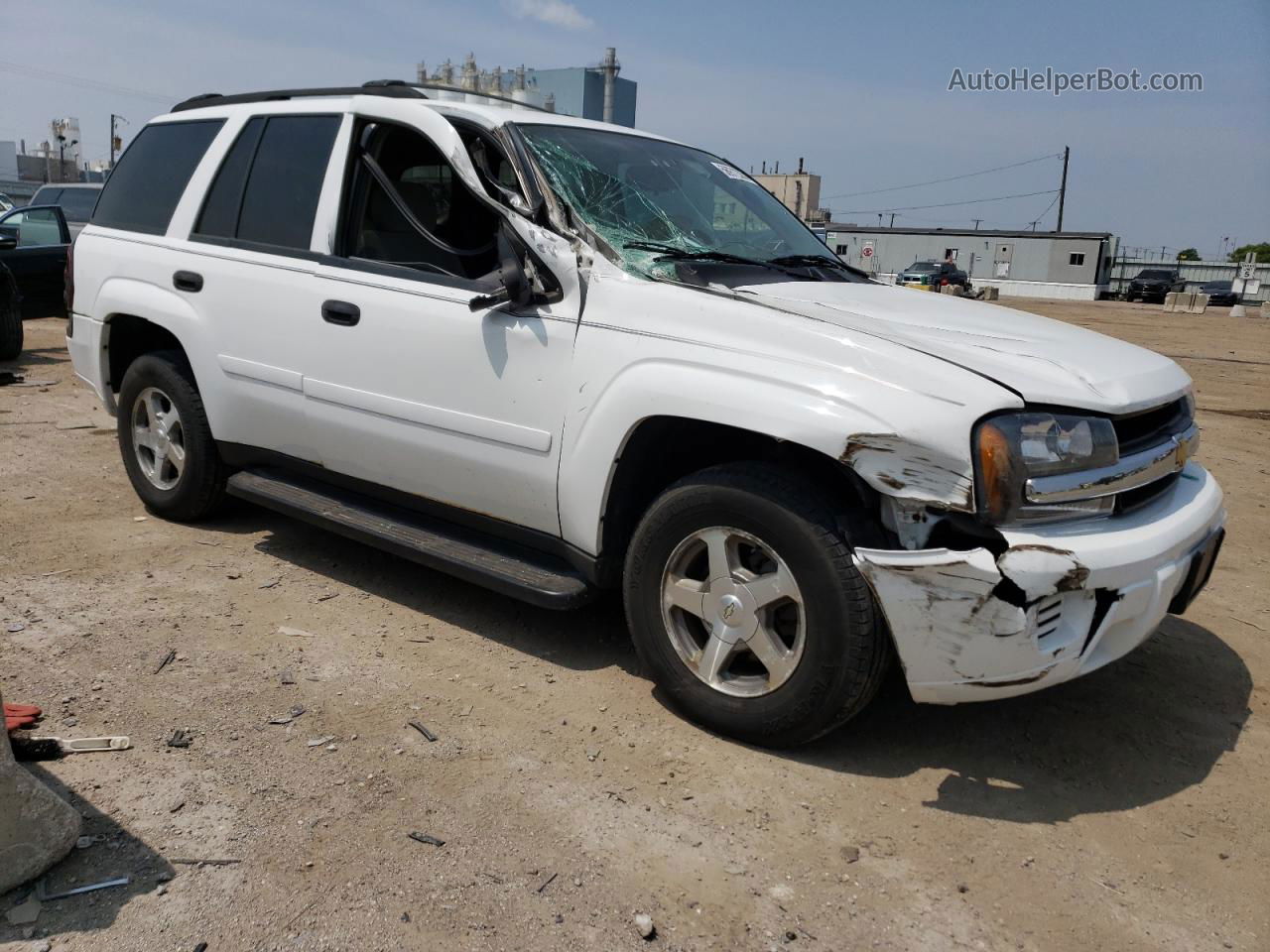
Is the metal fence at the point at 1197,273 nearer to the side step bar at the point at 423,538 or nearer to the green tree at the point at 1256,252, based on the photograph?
the green tree at the point at 1256,252

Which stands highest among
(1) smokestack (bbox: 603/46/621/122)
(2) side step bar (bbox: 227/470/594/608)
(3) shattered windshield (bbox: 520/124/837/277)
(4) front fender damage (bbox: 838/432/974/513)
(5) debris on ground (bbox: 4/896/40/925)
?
(1) smokestack (bbox: 603/46/621/122)

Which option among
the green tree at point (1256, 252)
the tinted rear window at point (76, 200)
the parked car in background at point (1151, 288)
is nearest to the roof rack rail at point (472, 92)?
the tinted rear window at point (76, 200)

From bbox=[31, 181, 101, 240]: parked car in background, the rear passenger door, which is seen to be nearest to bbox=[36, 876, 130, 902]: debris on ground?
the rear passenger door

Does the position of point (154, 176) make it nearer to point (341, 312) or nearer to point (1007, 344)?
point (341, 312)

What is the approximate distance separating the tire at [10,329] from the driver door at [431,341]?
7063 mm

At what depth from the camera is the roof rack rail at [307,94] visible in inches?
161

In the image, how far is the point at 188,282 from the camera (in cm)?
452

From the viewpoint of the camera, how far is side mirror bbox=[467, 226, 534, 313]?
3.34m

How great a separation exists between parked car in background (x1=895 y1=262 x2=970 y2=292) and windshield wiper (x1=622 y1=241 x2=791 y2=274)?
32.0 metres

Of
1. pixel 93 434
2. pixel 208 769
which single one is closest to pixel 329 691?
pixel 208 769

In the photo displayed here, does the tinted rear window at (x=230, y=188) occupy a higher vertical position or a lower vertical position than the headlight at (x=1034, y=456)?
higher

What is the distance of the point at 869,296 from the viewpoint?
11.9 feet

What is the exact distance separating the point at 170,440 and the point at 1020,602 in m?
3.88

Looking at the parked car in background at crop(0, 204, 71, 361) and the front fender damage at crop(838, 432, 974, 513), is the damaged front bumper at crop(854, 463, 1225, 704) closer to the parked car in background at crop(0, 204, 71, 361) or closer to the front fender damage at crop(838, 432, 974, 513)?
the front fender damage at crop(838, 432, 974, 513)
